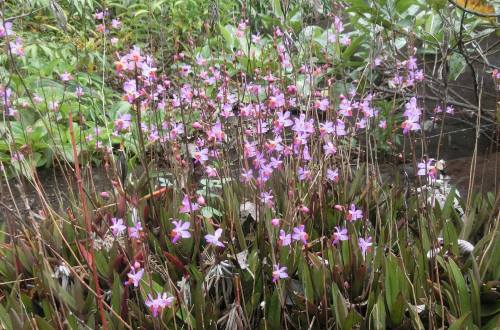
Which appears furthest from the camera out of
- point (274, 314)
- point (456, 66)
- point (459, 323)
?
point (456, 66)

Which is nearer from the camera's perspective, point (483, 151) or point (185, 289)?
point (185, 289)

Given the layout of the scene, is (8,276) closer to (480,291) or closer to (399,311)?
(399,311)

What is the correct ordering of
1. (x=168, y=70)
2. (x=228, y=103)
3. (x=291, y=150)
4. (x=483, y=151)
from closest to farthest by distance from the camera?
(x=291, y=150) → (x=228, y=103) → (x=483, y=151) → (x=168, y=70)

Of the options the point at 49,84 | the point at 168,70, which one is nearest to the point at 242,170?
the point at 49,84

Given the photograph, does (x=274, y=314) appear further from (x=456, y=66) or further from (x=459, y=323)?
(x=456, y=66)

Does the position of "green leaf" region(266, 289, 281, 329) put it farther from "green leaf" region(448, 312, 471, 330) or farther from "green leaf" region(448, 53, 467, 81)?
"green leaf" region(448, 53, 467, 81)

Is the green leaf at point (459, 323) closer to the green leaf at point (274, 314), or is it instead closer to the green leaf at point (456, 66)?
the green leaf at point (274, 314)

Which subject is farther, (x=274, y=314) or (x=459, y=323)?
(x=274, y=314)

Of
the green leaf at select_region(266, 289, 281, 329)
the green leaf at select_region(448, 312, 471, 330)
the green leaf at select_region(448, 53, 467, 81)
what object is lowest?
the green leaf at select_region(266, 289, 281, 329)

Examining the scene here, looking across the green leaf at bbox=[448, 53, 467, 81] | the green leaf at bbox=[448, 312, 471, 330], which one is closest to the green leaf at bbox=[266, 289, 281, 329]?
the green leaf at bbox=[448, 312, 471, 330]

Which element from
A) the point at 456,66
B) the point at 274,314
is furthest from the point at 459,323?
the point at 456,66

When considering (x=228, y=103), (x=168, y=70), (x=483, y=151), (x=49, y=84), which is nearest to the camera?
(x=228, y=103)
